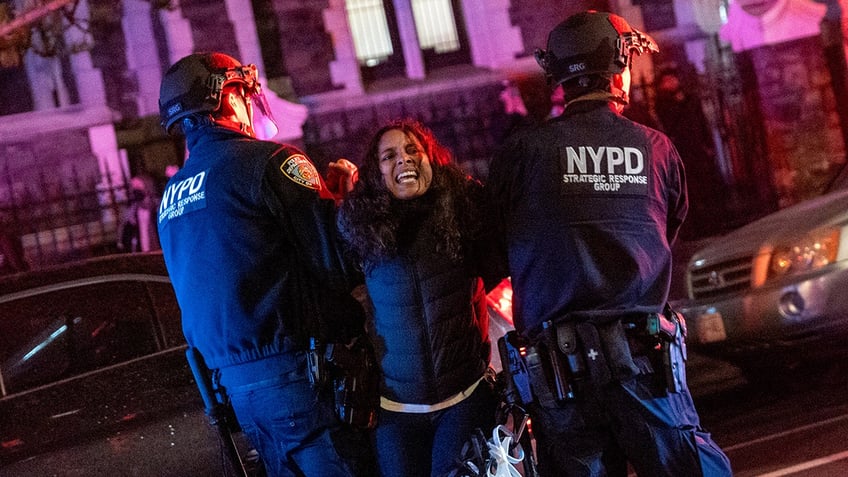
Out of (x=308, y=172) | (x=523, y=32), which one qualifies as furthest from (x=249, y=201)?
(x=523, y=32)

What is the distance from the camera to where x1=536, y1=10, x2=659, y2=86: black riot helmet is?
8.59 feet

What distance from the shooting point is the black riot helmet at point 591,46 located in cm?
262

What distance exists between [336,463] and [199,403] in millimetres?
1281

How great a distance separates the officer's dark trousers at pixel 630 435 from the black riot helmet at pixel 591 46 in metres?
0.93

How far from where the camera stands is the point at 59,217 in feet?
30.1

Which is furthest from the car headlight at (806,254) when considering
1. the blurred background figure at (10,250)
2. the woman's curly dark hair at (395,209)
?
the blurred background figure at (10,250)

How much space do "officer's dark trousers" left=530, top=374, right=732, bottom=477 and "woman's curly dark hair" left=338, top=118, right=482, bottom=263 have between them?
0.60 meters

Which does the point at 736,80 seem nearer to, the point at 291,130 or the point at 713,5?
the point at 713,5

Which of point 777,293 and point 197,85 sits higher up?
point 197,85

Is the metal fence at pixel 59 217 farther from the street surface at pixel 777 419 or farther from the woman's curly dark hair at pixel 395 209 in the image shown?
the woman's curly dark hair at pixel 395 209

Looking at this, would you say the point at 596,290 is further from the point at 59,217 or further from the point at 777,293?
the point at 59,217

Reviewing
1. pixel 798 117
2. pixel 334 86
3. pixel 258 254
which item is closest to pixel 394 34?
pixel 334 86

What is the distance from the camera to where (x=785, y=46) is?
1118cm

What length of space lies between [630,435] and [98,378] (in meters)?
2.35
